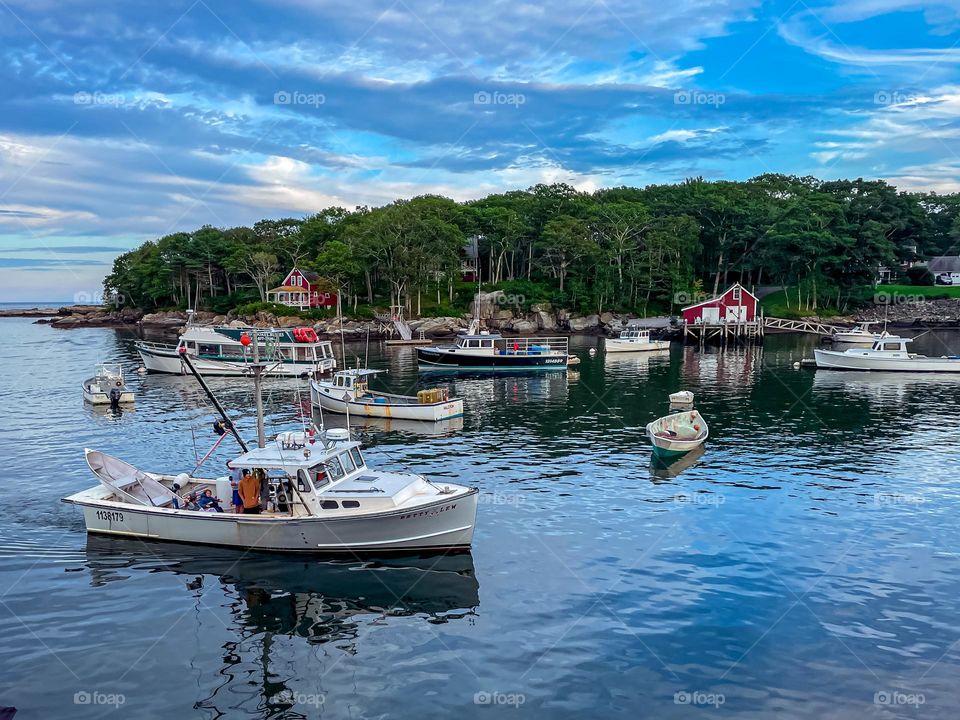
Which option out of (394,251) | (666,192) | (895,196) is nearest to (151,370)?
(394,251)

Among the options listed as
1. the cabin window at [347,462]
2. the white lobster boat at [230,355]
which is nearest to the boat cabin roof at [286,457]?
the cabin window at [347,462]

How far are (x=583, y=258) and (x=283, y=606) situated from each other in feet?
353

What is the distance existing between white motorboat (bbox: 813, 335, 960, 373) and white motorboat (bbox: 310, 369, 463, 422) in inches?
1742

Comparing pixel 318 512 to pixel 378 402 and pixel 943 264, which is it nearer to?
pixel 378 402

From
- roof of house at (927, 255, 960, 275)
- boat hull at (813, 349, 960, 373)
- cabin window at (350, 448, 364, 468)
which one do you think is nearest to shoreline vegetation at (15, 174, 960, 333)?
roof of house at (927, 255, 960, 275)

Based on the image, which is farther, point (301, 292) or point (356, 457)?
point (301, 292)

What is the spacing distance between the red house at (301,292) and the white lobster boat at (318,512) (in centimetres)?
9718

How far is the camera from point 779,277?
128 meters

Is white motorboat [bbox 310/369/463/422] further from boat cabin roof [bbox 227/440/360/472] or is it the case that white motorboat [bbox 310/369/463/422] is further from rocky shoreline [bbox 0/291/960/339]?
rocky shoreline [bbox 0/291/960/339]

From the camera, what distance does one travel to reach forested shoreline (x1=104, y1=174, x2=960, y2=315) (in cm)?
11400

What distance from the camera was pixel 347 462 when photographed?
24.4 metres

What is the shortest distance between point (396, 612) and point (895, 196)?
448 ft

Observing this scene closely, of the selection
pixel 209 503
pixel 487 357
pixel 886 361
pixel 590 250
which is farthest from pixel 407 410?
pixel 590 250

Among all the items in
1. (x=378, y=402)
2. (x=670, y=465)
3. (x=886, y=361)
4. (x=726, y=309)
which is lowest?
(x=670, y=465)
